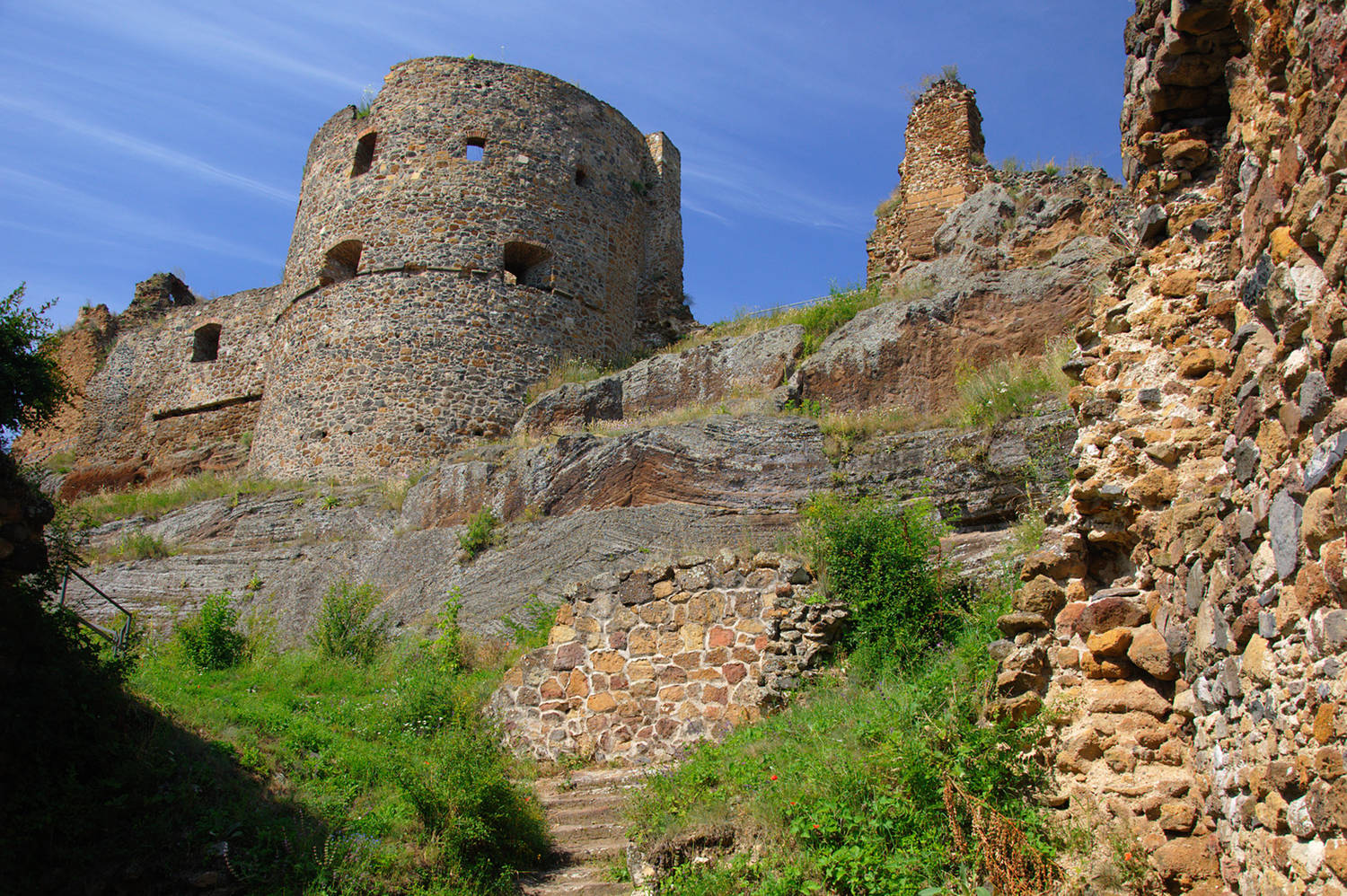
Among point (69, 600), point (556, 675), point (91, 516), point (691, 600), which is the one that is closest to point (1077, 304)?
point (691, 600)

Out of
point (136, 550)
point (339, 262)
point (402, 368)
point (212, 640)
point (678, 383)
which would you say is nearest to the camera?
point (212, 640)

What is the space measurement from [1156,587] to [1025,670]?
937 millimetres

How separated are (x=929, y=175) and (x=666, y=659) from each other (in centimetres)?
1132

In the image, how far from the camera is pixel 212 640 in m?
11.4

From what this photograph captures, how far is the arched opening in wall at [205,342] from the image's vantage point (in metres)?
21.4

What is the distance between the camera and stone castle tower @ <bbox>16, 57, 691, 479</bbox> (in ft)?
54.8

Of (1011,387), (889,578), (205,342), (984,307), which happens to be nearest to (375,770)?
(889,578)

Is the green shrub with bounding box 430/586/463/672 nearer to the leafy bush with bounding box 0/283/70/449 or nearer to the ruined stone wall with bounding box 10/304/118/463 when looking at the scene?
the leafy bush with bounding box 0/283/70/449

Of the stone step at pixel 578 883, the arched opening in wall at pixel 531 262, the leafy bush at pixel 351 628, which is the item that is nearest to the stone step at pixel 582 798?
the stone step at pixel 578 883

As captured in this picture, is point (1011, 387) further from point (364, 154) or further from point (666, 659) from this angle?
point (364, 154)

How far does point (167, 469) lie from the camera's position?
19562 mm

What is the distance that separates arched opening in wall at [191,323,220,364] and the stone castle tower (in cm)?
9

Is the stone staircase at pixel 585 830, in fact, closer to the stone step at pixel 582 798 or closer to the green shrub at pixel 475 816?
the stone step at pixel 582 798

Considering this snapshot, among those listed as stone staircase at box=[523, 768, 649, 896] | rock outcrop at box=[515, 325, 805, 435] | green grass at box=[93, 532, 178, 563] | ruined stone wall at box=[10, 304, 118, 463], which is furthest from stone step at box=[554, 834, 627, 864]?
ruined stone wall at box=[10, 304, 118, 463]
